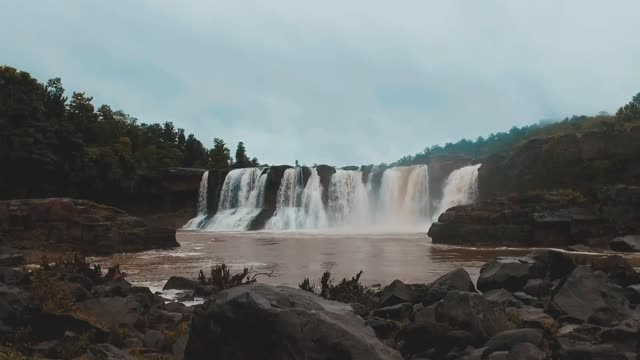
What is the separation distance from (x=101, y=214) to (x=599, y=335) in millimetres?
25925

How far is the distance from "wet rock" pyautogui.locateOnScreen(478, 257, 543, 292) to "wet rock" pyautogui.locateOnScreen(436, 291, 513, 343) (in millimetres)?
4091

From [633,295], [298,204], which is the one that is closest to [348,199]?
[298,204]

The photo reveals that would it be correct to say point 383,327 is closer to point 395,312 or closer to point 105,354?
point 395,312

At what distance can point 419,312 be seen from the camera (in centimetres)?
830

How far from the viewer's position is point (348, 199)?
60.5 meters

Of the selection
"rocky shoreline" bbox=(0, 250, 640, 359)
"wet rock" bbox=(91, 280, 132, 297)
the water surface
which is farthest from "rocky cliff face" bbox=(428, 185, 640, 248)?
"wet rock" bbox=(91, 280, 132, 297)

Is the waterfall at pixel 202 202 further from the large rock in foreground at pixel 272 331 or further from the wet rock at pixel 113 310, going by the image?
the large rock in foreground at pixel 272 331

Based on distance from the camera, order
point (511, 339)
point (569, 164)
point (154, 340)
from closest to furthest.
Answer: point (511, 339), point (154, 340), point (569, 164)

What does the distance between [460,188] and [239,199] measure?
87.5ft

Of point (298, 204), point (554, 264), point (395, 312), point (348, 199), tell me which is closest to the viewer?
point (395, 312)

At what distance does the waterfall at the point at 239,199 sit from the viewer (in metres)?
62.4

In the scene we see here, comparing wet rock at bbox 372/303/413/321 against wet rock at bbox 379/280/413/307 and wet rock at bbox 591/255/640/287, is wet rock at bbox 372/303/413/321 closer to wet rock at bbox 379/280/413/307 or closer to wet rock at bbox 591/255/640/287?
wet rock at bbox 379/280/413/307

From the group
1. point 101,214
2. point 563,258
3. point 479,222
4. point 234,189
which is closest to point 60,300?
point 563,258

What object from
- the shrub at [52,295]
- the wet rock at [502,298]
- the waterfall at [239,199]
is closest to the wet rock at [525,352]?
the wet rock at [502,298]
